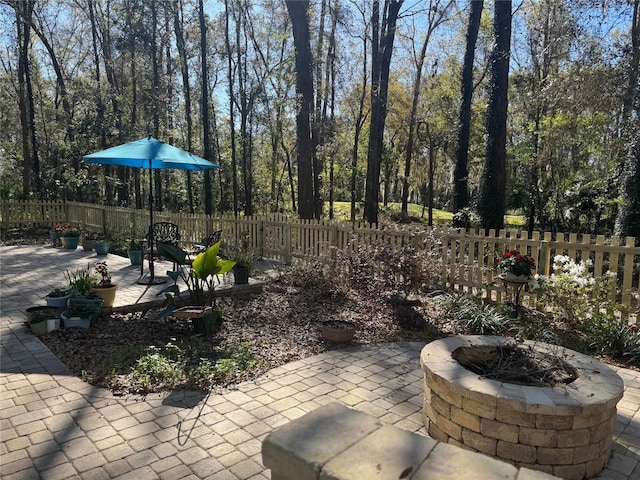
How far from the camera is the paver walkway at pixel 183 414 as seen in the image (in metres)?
2.31

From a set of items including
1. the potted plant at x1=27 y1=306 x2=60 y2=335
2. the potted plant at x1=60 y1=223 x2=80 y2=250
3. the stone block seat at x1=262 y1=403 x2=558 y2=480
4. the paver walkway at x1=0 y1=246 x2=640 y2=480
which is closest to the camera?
the stone block seat at x1=262 y1=403 x2=558 y2=480

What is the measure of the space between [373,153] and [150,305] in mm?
8051

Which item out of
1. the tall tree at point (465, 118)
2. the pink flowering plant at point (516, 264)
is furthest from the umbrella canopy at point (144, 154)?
the tall tree at point (465, 118)

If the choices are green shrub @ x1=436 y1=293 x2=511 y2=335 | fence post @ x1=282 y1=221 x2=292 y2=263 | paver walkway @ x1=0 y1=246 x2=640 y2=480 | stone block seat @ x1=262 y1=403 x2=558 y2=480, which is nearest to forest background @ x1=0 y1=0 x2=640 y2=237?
fence post @ x1=282 y1=221 x2=292 y2=263

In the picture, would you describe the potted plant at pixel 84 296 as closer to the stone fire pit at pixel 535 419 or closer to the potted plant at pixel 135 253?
the potted plant at pixel 135 253

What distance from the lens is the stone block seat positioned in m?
1.08

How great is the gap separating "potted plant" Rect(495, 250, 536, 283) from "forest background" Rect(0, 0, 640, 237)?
11.3ft

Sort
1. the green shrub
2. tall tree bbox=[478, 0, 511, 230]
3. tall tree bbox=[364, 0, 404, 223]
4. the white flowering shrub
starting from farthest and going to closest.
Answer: tall tree bbox=[364, 0, 404, 223] → tall tree bbox=[478, 0, 511, 230] → the green shrub → the white flowering shrub

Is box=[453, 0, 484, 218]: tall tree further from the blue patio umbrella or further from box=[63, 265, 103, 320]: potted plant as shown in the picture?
box=[63, 265, 103, 320]: potted plant

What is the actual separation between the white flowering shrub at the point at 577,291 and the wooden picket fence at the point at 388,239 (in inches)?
6.9

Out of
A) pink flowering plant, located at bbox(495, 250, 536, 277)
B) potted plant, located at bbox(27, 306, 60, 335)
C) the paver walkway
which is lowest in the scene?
the paver walkway

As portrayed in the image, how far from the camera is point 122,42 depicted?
15.6 metres

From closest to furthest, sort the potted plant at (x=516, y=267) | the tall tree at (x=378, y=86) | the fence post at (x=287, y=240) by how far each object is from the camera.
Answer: the potted plant at (x=516, y=267), the fence post at (x=287, y=240), the tall tree at (x=378, y=86)

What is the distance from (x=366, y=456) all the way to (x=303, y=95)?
10185 mm
